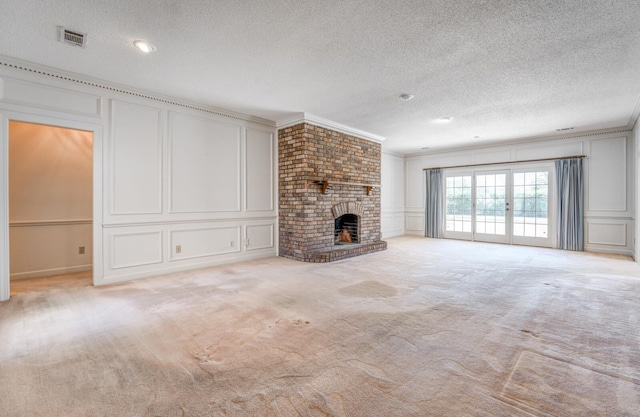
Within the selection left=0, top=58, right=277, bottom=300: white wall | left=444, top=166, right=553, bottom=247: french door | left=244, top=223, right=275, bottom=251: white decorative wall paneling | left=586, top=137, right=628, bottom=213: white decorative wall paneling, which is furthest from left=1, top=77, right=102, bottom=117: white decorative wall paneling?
left=586, top=137, right=628, bottom=213: white decorative wall paneling

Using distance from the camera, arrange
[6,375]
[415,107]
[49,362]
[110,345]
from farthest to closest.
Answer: [415,107] < [110,345] < [49,362] < [6,375]

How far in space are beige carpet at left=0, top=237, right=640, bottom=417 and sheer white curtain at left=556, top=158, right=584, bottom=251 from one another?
10.5 feet

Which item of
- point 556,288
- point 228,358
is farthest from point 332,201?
point 228,358

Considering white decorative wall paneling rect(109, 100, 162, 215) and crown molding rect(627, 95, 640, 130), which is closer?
white decorative wall paneling rect(109, 100, 162, 215)

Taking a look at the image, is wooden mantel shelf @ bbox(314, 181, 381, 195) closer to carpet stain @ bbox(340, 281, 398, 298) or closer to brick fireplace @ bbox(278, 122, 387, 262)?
brick fireplace @ bbox(278, 122, 387, 262)

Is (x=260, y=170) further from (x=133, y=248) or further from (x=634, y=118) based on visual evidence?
(x=634, y=118)

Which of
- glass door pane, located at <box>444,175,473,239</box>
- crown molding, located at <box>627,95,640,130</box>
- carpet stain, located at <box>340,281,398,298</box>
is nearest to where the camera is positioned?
carpet stain, located at <box>340,281,398,298</box>

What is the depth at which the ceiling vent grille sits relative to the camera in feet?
9.15

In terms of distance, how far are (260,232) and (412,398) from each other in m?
4.47

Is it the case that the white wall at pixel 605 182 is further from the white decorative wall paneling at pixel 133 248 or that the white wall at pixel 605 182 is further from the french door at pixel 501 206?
the white decorative wall paneling at pixel 133 248

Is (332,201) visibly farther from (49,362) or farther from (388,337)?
(49,362)

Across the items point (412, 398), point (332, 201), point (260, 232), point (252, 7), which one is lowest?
point (412, 398)

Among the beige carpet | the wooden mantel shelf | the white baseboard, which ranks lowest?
the beige carpet

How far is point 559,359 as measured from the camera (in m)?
2.05
